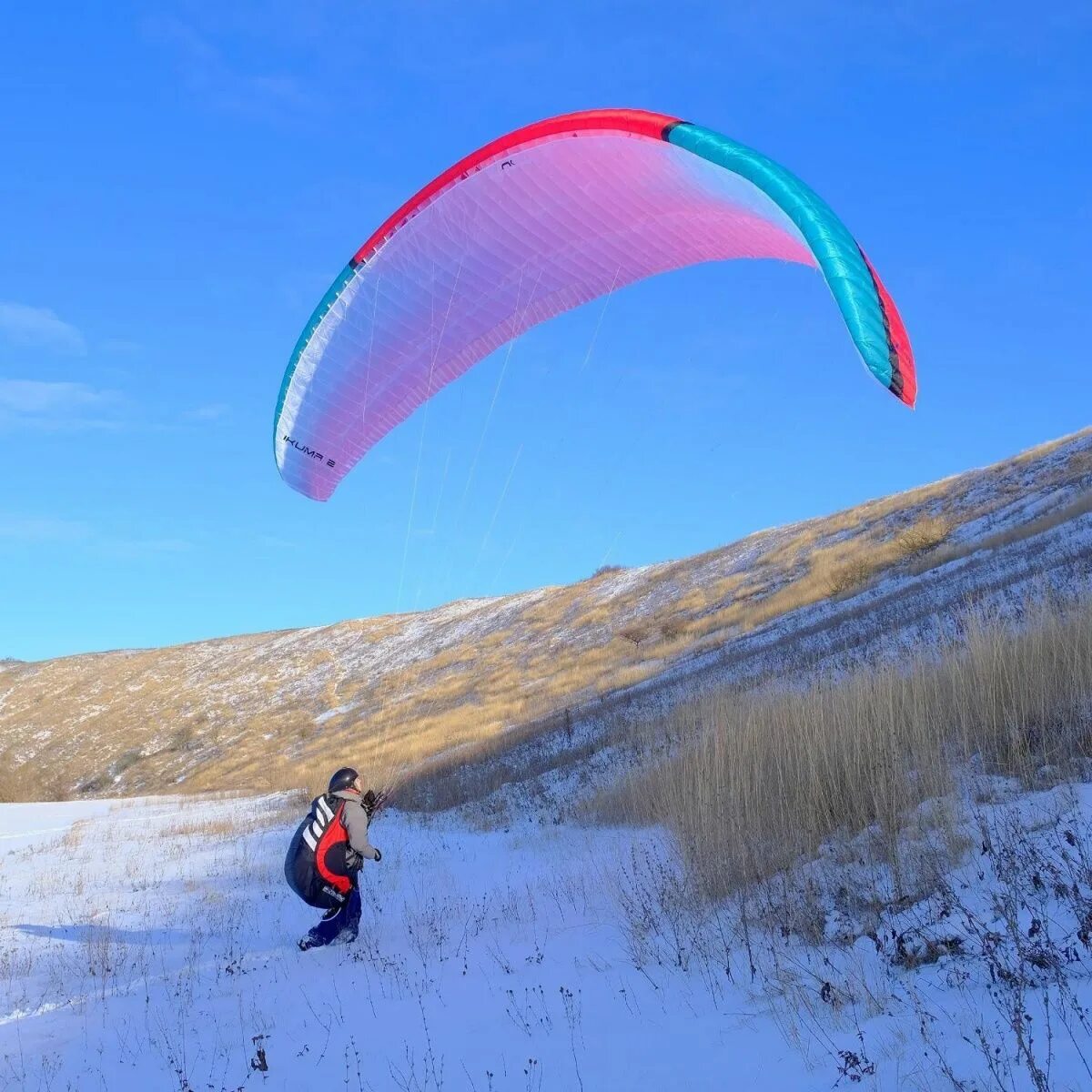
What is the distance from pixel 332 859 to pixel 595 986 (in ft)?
8.38

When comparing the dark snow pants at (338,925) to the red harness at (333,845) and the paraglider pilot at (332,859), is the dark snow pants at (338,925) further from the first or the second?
the red harness at (333,845)

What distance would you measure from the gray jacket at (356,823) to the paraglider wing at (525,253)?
14.9 ft

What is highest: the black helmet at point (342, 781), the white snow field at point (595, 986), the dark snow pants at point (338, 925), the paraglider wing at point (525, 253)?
the paraglider wing at point (525, 253)

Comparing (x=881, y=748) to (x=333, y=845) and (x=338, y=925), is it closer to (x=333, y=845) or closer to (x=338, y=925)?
(x=333, y=845)

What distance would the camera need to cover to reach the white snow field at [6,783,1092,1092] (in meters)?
3.03

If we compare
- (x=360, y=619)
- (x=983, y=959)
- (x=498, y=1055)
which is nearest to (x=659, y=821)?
(x=498, y=1055)

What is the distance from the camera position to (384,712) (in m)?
32.8

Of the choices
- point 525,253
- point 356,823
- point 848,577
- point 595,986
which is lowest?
point 595,986

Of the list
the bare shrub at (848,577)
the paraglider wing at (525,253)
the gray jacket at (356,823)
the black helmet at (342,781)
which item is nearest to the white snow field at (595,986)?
the gray jacket at (356,823)

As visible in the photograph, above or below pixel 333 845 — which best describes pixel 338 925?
below

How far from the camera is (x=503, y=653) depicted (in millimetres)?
35188

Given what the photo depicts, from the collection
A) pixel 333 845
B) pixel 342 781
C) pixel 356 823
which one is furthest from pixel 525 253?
pixel 333 845

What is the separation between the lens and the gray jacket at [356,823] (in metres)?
6.43

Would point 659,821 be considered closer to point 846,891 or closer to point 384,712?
point 846,891
